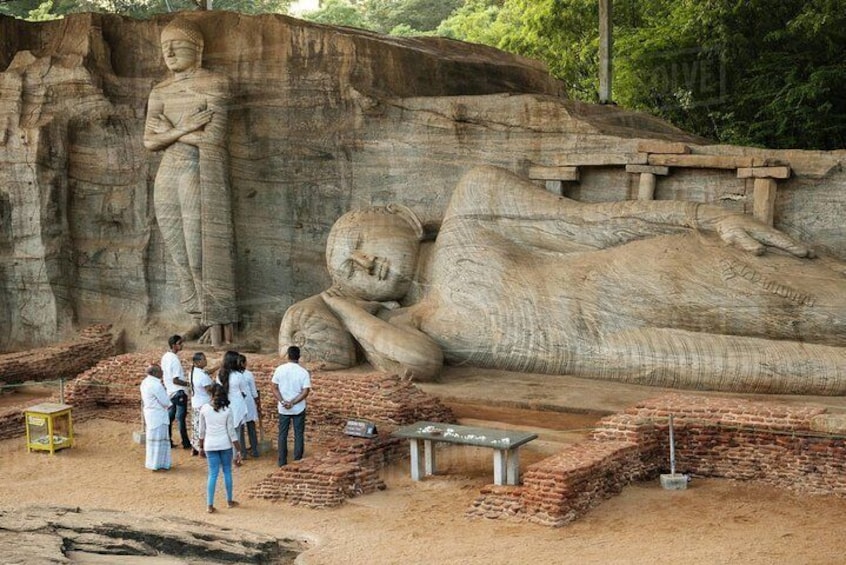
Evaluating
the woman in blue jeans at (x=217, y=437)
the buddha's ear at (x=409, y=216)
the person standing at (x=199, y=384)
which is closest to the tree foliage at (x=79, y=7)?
the buddha's ear at (x=409, y=216)

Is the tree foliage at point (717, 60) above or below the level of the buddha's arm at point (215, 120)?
above

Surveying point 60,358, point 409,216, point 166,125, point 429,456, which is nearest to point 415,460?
point 429,456

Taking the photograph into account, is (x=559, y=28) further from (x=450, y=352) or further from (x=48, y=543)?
(x=48, y=543)

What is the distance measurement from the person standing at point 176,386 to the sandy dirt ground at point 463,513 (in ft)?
0.81

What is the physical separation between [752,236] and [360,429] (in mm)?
4213

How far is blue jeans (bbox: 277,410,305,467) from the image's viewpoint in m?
9.43

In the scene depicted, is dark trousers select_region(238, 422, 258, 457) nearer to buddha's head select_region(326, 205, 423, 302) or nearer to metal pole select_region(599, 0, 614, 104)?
buddha's head select_region(326, 205, 423, 302)

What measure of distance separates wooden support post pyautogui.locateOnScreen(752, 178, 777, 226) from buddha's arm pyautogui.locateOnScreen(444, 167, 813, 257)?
0.51 m

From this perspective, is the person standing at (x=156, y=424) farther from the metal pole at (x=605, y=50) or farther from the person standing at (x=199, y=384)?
the metal pole at (x=605, y=50)

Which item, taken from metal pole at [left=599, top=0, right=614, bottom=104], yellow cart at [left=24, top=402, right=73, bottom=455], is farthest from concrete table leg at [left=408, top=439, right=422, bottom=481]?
metal pole at [left=599, top=0, right=614, bottom=104]

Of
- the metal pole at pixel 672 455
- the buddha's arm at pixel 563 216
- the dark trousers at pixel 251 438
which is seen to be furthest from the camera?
the buddha's arm at pixel 563 216

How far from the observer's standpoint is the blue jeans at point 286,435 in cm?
943

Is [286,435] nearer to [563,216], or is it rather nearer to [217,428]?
[217,428]

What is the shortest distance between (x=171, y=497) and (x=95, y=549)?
1.00 meters
